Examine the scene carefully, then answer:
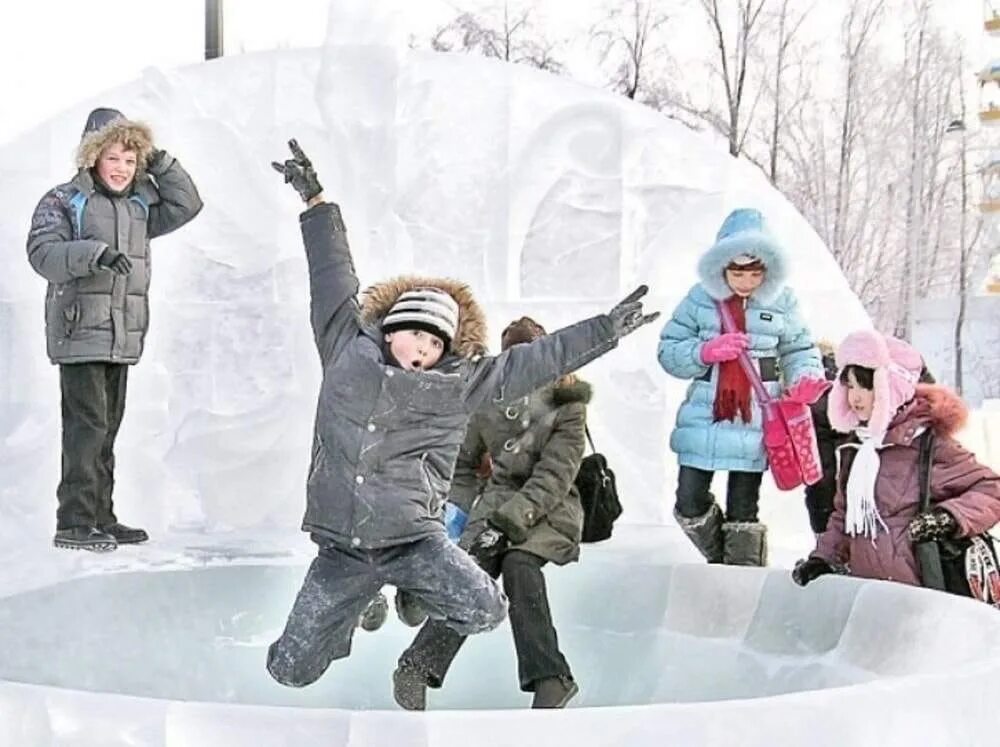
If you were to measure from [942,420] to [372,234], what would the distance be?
300 cm

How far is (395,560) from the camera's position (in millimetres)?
3553

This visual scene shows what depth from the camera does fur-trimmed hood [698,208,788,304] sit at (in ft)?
16.6

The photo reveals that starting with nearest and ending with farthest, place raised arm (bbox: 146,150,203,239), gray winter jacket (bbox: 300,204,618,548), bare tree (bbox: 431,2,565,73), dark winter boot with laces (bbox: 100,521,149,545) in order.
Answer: gray winter jacket (bbox: 300,204,618,548) < dark winter boot with laces (bbox: 100,521,149,545) < raised arm (bbox: 146,150,203,239) < bare tree (bbox: 431,2,565,73)

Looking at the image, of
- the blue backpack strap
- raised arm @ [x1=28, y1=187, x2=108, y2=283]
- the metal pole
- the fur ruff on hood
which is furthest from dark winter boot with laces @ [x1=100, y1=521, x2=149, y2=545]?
the metal pole

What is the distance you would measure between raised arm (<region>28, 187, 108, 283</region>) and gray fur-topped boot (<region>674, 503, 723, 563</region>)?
2192 mm

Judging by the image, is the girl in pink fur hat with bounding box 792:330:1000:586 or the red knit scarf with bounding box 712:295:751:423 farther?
the red knit scarf with bounding box 712:295:751:423

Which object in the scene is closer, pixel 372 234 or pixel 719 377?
pixel 719 377

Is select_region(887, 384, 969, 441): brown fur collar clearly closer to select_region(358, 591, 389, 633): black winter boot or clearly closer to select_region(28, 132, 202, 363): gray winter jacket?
select_region(358, 591, 389, 633): black winter boot

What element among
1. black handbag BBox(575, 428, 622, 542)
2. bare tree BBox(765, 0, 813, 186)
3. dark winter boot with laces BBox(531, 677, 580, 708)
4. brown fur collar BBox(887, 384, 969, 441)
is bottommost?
dark winter boot with laces BBox(531, 677, 580, 708)

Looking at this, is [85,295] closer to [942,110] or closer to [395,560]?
[395,560]

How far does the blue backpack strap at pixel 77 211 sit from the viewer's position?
527cm

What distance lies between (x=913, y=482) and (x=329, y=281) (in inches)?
79.0

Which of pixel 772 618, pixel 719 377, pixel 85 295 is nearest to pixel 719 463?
pixel 719 377

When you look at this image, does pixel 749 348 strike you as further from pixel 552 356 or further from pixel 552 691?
pixel 552 356
